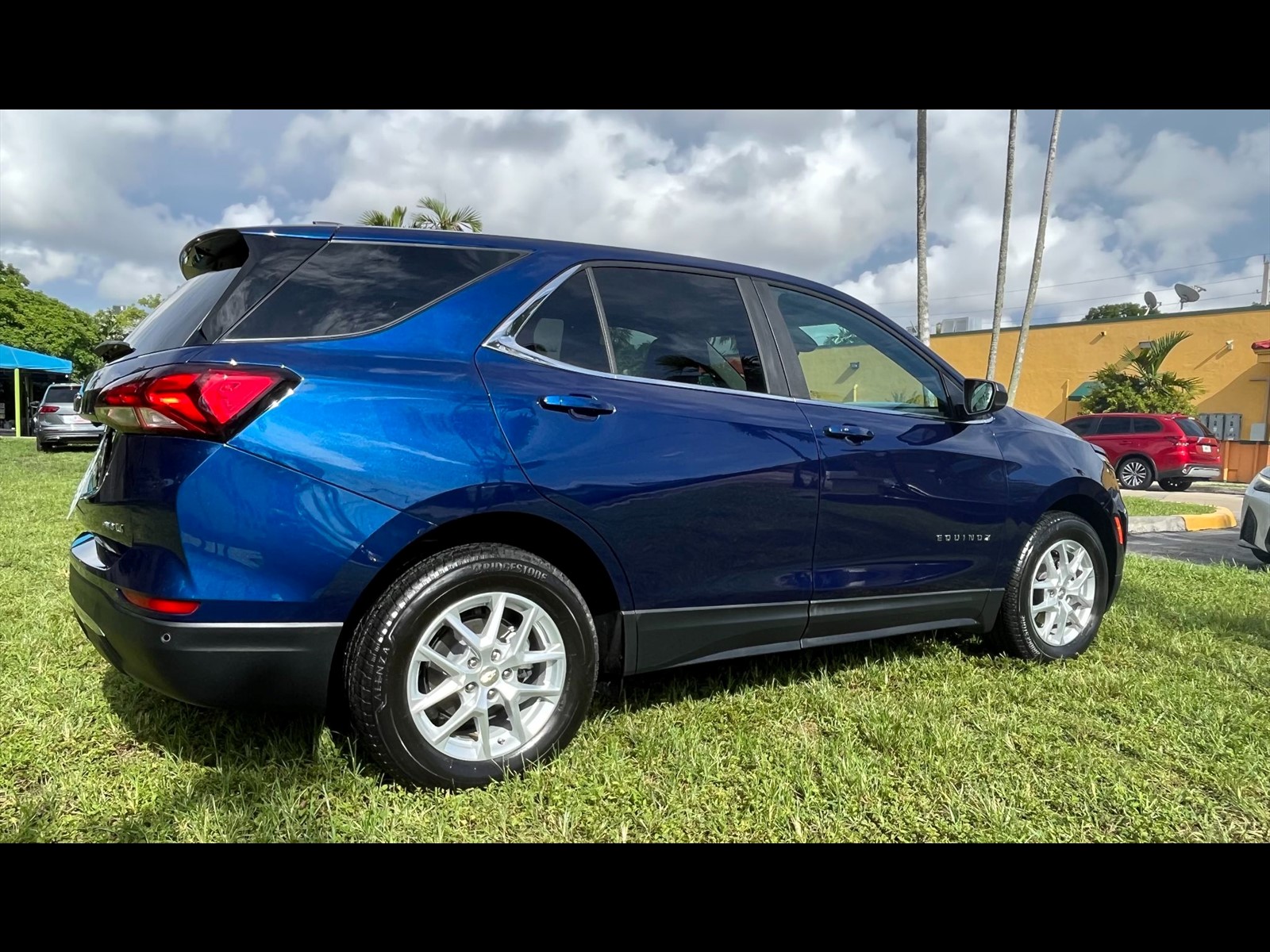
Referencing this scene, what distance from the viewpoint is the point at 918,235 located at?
12273mm

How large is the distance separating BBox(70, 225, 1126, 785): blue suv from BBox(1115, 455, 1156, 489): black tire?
1645cm

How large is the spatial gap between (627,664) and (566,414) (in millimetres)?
863

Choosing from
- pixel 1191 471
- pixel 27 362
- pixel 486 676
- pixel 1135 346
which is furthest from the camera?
pixel 1135 346

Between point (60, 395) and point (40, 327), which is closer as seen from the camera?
point (60, 395)

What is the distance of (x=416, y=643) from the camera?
2.23 m

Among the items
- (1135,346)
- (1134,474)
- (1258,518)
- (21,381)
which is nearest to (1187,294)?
(1135,346)

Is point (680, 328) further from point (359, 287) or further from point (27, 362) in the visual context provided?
point (27, 362)

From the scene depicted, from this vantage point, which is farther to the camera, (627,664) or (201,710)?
(201,710)

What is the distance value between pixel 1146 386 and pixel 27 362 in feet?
107

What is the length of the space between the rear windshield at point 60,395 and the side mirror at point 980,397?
19674mm

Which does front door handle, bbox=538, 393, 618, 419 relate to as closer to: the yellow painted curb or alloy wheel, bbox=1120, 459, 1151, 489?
the yellow painted curb
